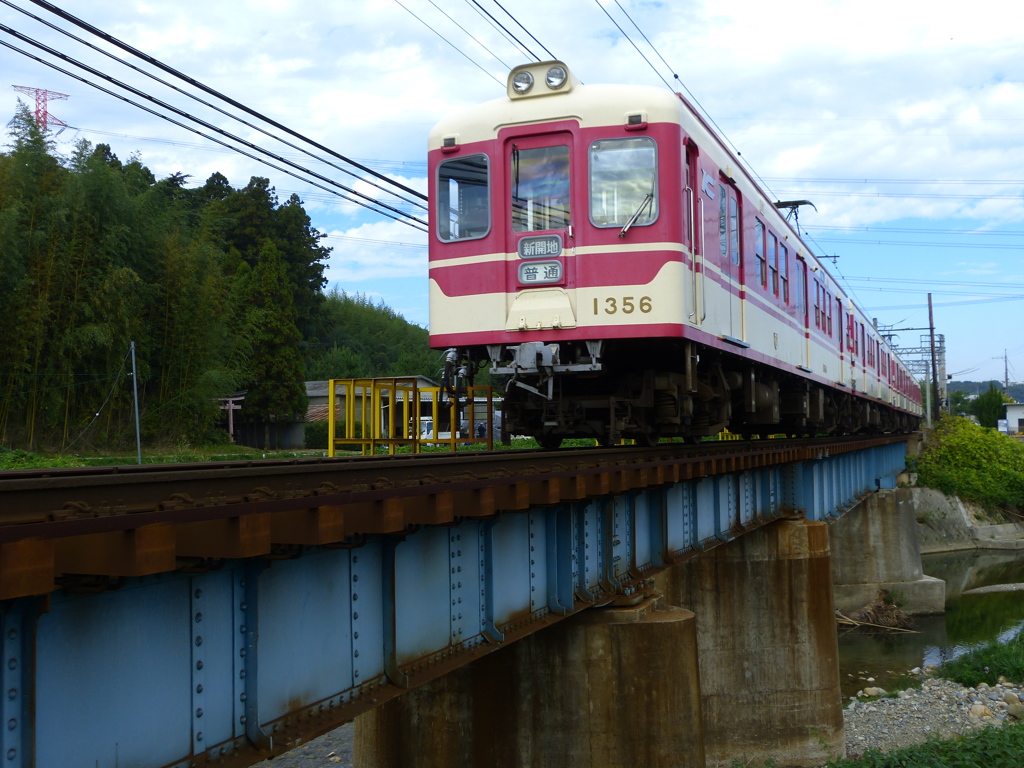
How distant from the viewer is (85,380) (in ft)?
78.1

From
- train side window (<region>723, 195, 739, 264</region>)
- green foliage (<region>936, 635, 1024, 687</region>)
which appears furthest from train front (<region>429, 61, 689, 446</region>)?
green foliage (<region>936, 635, 1024, 687</region>)

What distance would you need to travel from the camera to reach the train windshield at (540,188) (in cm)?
948

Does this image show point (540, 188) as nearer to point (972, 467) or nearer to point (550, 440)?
point (550, 440)

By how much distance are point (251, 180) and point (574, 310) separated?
57025 millimetres

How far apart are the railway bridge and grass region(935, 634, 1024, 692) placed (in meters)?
11.0

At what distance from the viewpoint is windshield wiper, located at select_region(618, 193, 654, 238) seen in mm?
A: 9141

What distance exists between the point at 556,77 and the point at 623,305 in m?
2.44

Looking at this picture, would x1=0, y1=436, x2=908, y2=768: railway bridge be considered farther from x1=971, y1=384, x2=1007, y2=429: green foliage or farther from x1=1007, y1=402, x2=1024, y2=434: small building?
x1=1007, y1=402, x2=1024, y2=434: small building

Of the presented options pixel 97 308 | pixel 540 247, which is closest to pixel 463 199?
pixel 540 247

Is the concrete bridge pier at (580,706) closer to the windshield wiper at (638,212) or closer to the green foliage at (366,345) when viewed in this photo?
the windshield wiper at (638,212)

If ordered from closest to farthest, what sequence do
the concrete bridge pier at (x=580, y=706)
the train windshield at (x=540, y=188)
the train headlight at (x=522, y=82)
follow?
the concrete bridge pier at (x=580, y=706) → the train windshield at (x=540, y=188) → the train headlight at (x=522, y=82)

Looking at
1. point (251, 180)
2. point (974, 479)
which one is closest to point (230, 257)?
point (251, 180)

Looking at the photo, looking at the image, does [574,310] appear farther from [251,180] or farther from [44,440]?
[251,180]

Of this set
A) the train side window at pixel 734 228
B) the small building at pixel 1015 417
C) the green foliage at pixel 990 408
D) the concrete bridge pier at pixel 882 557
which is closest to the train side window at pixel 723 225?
the train side window at pixel 734 228
